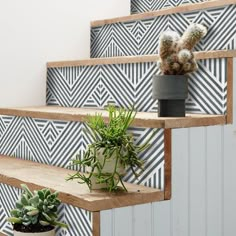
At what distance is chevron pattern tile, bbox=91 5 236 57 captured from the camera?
1963 mm

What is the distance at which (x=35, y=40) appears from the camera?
2600mm

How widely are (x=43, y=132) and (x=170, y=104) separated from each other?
→ 2.04 feet

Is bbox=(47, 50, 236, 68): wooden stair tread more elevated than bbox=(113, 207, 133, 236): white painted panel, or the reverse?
bbox=(47, 50, 236, 68): wooden stair tread

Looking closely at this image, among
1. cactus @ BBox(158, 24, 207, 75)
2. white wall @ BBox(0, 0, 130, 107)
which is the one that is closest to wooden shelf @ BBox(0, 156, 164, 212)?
cactus @ BBox(158, 24, 207, 75)

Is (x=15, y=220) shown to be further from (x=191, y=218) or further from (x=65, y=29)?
(x=65, y=29)

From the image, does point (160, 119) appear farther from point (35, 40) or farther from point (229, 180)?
point (35, 40)

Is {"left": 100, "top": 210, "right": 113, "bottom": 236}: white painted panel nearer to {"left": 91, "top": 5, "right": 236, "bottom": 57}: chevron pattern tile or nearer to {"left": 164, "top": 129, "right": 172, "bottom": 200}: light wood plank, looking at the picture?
{"left": 164, "top": 129, "right": 172, "bottom": 200}: light wood plank

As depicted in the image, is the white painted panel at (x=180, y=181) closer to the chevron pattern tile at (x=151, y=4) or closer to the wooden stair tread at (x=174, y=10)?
the wooden stair tread at (x=174, y=10)

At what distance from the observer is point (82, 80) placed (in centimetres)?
232

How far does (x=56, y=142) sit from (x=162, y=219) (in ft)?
1.88

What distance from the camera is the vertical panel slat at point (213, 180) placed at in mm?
1786

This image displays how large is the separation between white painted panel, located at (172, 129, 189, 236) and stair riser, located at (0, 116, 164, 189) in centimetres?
5

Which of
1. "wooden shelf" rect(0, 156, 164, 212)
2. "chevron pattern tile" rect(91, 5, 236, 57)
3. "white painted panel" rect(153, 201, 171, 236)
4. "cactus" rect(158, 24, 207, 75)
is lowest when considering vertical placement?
"white painted panel" rect(153, 201, 171, 236)

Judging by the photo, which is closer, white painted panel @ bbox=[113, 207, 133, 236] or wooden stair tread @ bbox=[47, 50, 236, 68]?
white painted panel @ bbox=[113, 207, 133, 236]
